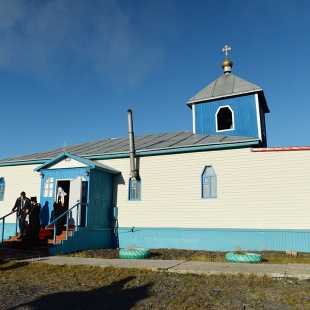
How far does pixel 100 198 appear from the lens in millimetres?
14570

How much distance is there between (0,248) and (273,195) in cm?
1034

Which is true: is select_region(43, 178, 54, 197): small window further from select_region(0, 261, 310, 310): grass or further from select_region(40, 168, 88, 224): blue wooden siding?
select_region(0, 261, 310, 310): grass

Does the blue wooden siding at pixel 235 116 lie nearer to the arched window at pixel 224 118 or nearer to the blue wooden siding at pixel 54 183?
the arched window at pixel 224 118

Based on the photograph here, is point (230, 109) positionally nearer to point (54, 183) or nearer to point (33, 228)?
point (54, 183)

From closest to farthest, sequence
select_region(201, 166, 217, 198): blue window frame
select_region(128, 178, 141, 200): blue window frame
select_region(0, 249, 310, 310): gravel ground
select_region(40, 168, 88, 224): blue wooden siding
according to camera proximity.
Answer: select_region(0, 249, 310, 310): gravel ground → select_region(201, 166, 217, 198): blue window frame → select_region(40, 168, 88, 224): blue wooden siding → select_region(128, 178, 141, 200): blue window frame

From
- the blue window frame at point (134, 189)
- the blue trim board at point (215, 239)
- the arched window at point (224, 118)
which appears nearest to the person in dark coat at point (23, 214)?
the blue trim board at point (215, 239)

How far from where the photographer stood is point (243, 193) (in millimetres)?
12914

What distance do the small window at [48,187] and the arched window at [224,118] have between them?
7.96m

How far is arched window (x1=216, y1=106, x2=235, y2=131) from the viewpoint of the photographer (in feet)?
52.8

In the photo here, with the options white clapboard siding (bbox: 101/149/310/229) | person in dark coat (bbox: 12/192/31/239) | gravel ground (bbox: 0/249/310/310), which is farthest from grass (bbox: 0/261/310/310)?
white clapboard siding (bbox: 101/149/310/229)

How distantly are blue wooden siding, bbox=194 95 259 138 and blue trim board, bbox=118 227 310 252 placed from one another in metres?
4.60

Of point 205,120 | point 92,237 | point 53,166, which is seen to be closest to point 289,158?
point 205,120

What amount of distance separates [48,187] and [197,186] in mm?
6586

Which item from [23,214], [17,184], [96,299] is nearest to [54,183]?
[23,214]
